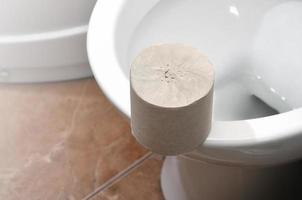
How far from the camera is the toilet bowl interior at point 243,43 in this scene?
0.96 metres

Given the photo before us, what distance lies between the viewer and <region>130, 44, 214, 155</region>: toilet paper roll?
60 cm

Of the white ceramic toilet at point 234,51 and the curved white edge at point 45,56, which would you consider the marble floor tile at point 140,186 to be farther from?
the curved white edge at point 45,56

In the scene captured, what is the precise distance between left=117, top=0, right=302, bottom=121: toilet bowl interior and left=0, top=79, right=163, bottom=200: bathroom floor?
29 cm

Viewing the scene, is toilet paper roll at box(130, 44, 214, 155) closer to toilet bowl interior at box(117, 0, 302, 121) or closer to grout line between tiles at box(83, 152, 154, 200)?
toilet bowl interior at box(117, 0, 302, 121)

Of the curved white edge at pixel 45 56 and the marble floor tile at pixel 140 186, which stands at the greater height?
the curved white edge at pixel 45 56

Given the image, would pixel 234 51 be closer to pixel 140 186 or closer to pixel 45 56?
pixel 140 186

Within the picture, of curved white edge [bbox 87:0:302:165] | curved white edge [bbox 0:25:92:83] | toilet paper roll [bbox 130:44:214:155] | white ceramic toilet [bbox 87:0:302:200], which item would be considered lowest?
curved white edge [bbox 0:25:92:83]

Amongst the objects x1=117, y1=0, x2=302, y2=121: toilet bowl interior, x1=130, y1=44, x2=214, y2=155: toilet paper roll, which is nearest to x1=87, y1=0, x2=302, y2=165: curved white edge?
x1=130, y1=44, x2=214, y2=155: toilet paper roll

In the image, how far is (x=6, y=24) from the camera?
127cm

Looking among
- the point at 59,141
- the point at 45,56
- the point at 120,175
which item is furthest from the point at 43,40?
the point at 120,175

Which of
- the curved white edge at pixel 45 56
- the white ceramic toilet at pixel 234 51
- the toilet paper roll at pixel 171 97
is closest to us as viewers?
the toilet paper roll at pixel 171 97

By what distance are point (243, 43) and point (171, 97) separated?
1.49 ft

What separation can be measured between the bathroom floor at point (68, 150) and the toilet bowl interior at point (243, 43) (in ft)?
0.94

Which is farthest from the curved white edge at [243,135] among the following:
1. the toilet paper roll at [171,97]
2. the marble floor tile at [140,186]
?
the marble floor tile at [140,186]
